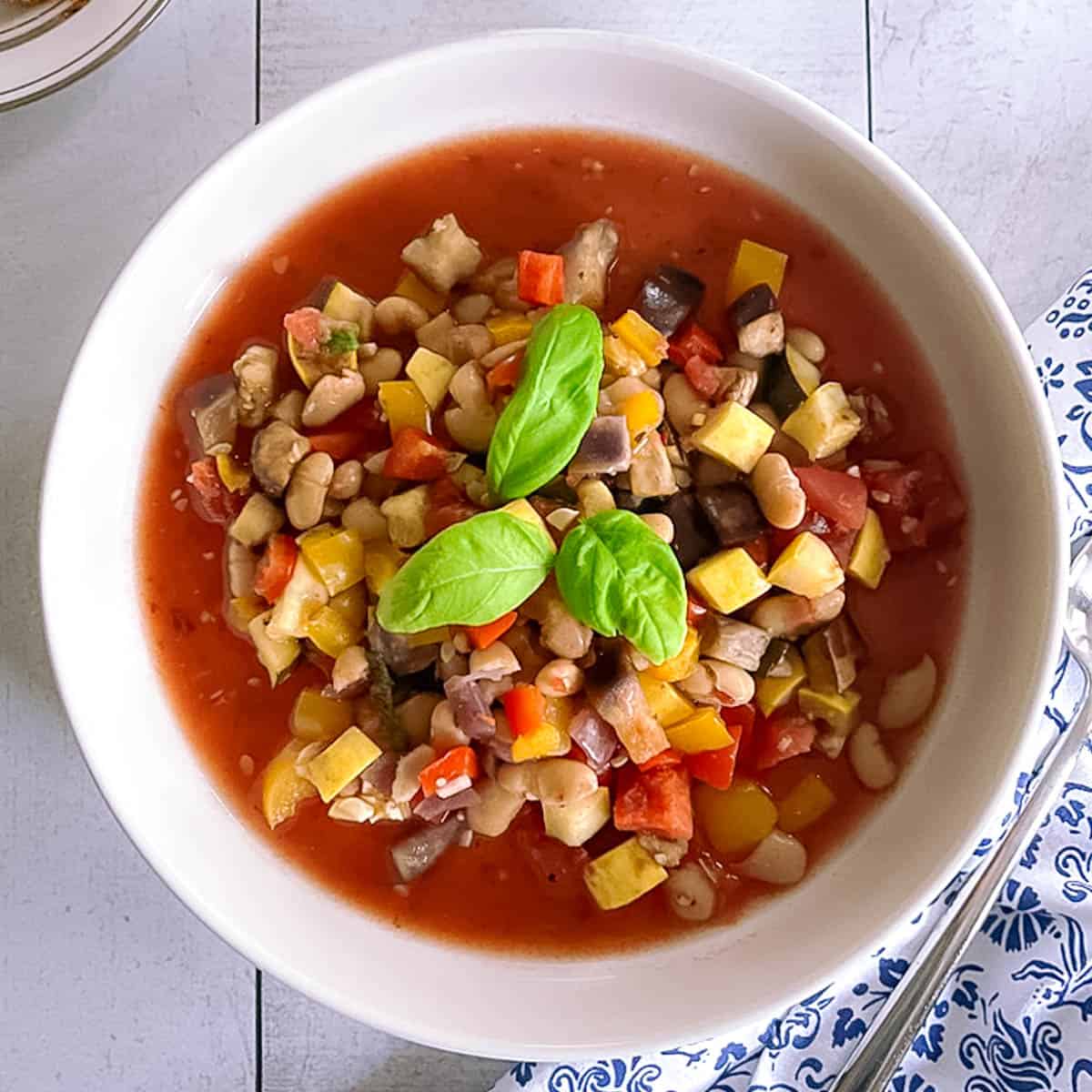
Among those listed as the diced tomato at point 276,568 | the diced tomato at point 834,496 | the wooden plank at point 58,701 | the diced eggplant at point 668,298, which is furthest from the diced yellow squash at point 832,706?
the wooden plank at point 58,701

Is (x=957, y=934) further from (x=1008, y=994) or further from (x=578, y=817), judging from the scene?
(x=578, y=817)

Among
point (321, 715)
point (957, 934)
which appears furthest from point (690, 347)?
point (957, 934)

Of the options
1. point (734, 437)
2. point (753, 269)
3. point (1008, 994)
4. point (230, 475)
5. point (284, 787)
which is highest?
point (753, 269)

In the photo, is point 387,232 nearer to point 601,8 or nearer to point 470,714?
point 601,8

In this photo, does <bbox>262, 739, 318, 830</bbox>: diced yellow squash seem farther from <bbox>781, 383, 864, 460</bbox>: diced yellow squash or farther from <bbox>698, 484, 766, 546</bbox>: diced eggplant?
<bbox>781, 383, 864, 460</bbox>: diced yellow squash

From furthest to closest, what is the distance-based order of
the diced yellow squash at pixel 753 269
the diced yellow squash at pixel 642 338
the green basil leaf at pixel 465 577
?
1. the diced yellow squash at pixel 753 269
2. the diced yellow squash at pixel 642 338
3. the green basil leaf at pixel 465 577

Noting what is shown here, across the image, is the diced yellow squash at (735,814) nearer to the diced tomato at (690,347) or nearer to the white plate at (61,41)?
the diced tomato at (690,347)
